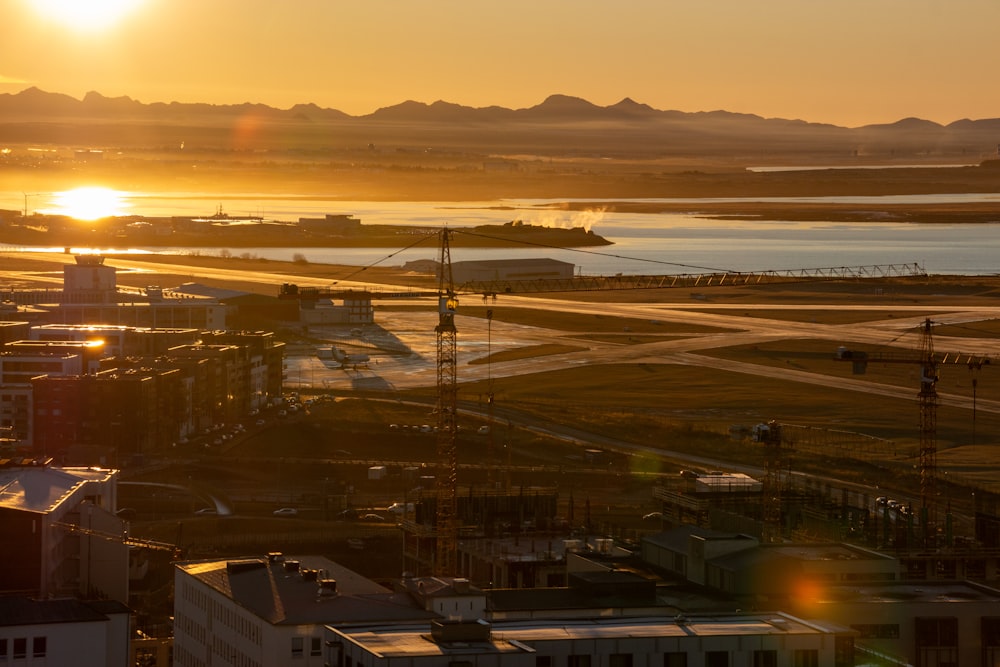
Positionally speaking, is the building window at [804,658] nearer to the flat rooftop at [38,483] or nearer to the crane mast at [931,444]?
the flat rooftop at [38,483]

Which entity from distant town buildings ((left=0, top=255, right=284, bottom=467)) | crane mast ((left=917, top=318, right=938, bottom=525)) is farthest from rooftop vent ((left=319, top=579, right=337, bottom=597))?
distant town buildings ((left=0, top=255, right=284, bottom=467))

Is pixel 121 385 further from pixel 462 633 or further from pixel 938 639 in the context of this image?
pixel 462 633

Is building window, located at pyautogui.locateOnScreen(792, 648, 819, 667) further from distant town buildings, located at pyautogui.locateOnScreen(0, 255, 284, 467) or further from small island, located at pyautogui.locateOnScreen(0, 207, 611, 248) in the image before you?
small island, located at pyautogui.locateOnScreen(0, 207, 611, 248)

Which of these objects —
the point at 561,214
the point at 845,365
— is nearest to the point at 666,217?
the point at 561,214

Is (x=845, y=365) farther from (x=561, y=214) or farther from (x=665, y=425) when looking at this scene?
(x=561, y=214)

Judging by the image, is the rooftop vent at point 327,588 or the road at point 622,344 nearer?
the rooftop vent at point 327,588

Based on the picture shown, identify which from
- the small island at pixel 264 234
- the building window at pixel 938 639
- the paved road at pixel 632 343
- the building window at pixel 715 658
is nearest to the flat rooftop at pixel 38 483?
the building window at pixel 715 658

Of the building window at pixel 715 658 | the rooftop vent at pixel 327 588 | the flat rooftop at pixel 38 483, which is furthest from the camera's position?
the flat rooftop at pixel 38 483
